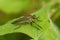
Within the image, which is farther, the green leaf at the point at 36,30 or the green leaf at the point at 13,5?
the green leaf at the point at 13,5

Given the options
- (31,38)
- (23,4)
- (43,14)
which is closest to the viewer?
(31,38)

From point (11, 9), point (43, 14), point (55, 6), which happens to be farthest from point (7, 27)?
point (11, 9)

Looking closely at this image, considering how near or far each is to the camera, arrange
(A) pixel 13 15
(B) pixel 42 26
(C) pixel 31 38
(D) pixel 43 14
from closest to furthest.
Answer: (C) pixel 31 38, (B) pixel 42 26, (D) pixel 43 14, (A) pixel 13 15

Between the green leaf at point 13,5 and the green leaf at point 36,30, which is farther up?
the green leaf at point 13,5

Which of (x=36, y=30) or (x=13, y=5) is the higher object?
(x=13, y=5)

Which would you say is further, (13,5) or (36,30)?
(13,5)

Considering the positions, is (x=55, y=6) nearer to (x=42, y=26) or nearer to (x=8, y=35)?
(x=42, y=26)

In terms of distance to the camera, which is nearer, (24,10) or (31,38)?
(31,38)

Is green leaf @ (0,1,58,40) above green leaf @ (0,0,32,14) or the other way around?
the other way around

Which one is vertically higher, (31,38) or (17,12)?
(17,12)

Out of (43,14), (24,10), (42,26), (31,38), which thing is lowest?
(31,38)

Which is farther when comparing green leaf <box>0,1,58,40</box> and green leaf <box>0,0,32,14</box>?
green leaf <box>0,0,32,14</box>
